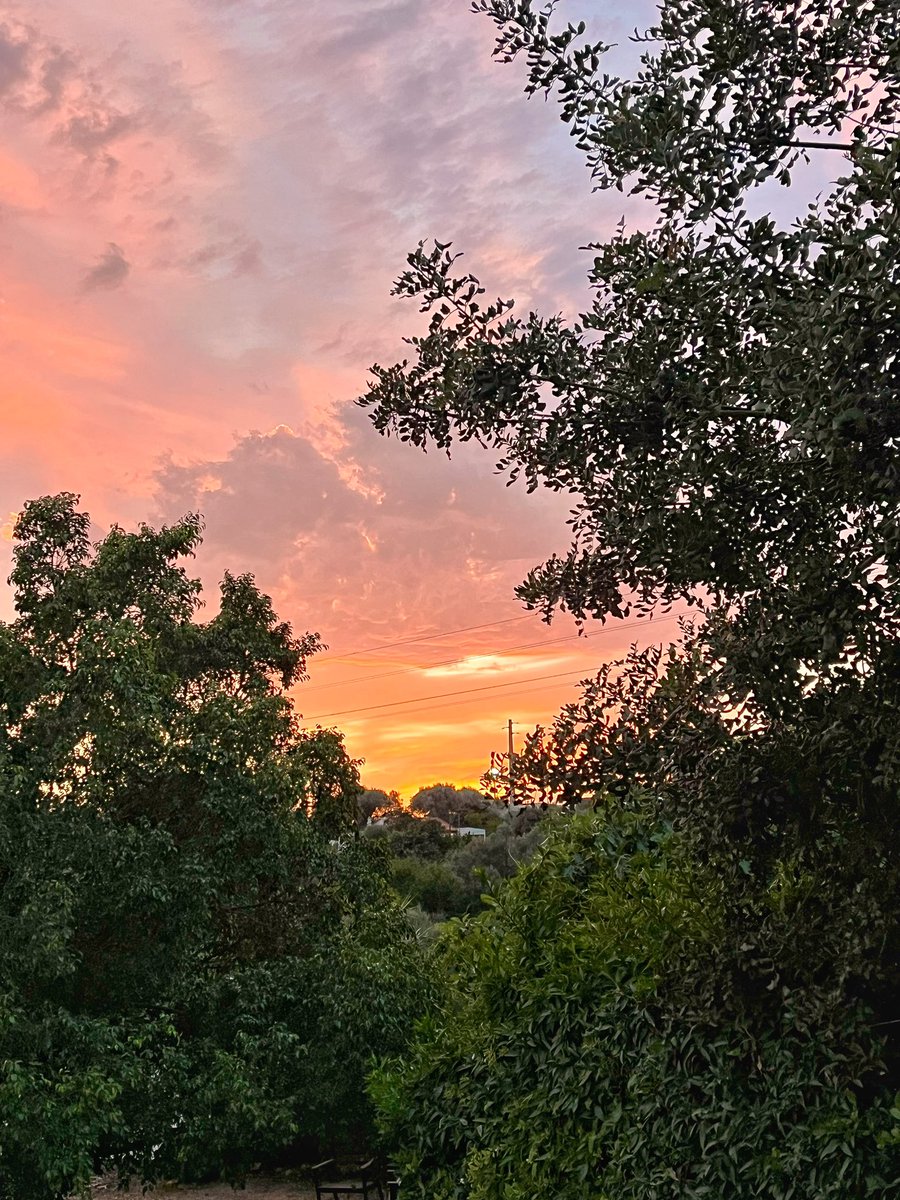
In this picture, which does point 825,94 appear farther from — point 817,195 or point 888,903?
point 888,903

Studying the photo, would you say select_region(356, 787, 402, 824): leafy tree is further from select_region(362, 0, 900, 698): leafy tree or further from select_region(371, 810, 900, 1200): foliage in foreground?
select_region(362, 0, 900, 698): leafy tree

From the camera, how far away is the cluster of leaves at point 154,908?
32.1 ft

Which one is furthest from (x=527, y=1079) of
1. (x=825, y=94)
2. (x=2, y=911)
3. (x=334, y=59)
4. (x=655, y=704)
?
(x=2, y=911)

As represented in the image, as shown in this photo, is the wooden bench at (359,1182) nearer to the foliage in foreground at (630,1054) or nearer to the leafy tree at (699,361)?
the foliage in foreground at (630,1054)

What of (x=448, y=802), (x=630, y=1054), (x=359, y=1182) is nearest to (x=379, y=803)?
(x=448, y=802)

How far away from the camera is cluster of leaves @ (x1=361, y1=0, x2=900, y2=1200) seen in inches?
123

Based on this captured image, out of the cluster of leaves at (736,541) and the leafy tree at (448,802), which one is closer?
the cluster of leaves at (736,541)

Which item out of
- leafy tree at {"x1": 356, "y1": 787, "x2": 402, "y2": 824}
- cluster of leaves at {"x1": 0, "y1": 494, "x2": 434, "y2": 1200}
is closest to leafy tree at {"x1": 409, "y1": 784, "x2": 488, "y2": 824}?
leafy tree at {"x1": 356, "y1": 787, "x2": 402, "y2": 824}

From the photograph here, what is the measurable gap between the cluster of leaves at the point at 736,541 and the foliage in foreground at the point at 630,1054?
0.02m

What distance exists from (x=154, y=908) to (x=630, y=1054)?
745 cm

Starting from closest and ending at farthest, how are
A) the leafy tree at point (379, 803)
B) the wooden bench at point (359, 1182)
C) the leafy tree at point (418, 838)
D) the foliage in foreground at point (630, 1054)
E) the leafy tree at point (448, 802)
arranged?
the foliage in foreground at point (630, 1054), the wooden bench at point (359, 1182), the leafy tree at point (418, 838), the leafy tree at point (379, 803), the leafy tree at point (448, 802)

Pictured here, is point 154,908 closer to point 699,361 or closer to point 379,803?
point 699,361

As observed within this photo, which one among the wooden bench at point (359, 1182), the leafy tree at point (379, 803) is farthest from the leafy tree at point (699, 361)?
the leafy tree at point (379, 803)

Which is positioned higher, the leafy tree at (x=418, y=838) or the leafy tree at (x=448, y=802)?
the leafy tree at (x=448, y=802)
